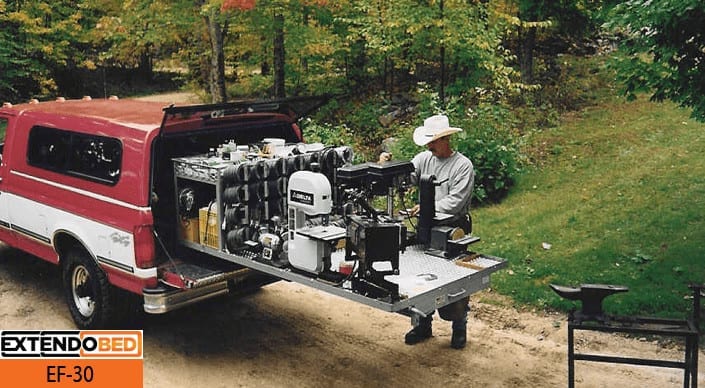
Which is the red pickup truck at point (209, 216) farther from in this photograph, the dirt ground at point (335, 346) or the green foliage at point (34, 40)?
the green foliage at point (34, 40)

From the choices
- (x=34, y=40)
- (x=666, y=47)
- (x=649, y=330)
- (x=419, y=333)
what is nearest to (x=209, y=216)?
(x=419, y=333)

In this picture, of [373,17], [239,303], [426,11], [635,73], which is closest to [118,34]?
[373,17]

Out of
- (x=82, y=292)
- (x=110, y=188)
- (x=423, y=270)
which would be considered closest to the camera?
(x=423, y=270)

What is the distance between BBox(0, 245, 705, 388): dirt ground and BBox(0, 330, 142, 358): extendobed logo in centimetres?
22

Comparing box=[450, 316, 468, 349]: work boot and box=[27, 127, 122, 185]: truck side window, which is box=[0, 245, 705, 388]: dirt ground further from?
box=[27, 127, 122, 185]: truck side window

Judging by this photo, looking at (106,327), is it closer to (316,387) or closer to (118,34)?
(316,387)

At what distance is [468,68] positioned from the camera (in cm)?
1402

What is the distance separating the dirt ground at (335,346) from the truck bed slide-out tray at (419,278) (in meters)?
1.05

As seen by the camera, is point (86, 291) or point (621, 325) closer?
point (621, 325)

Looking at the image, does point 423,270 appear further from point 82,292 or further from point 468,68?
point 468,68

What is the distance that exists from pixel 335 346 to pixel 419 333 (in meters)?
0.84

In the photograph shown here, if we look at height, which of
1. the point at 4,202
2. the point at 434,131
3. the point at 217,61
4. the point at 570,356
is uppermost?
the point at 217,61

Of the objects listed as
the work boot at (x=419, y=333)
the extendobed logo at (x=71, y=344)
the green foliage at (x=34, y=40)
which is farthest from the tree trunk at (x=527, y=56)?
the green foliage at (x=34, y=40)

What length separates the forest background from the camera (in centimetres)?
808
